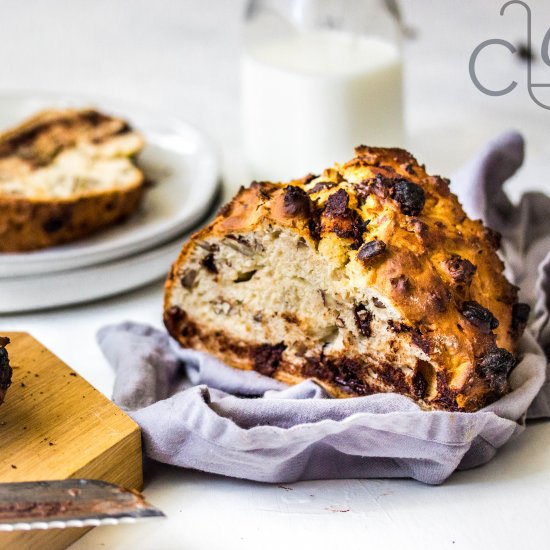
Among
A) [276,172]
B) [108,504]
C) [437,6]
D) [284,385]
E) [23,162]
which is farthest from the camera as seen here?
[437,6]

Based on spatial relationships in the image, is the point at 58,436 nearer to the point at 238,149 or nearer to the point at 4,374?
the point at 4,374

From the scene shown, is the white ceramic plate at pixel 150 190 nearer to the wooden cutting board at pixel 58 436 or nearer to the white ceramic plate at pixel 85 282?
the white ceramic plate at pixel 85 282

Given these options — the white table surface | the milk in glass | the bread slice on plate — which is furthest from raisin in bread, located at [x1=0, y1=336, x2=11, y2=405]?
the milk in glass

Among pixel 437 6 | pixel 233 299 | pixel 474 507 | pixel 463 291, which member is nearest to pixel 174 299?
pixel 233 299

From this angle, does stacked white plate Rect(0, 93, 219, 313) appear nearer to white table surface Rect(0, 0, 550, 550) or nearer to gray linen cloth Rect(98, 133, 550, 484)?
white table surface Rect(0, 0, 550, 550)

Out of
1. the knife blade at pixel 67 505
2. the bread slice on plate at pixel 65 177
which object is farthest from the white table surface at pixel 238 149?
the bread slice on plate at pixel 65 177

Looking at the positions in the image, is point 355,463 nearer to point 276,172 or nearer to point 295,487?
point 295,487
